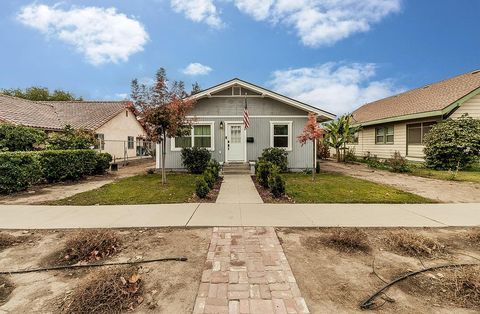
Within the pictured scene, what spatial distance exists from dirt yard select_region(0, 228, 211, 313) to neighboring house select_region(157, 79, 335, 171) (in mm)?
9299

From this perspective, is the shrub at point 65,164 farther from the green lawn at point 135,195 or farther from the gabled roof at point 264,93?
the gabled roof at point 264,93

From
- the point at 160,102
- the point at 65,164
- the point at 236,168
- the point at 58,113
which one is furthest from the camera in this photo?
the point at 58,113

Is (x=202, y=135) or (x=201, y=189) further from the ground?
(x=202, y=135)

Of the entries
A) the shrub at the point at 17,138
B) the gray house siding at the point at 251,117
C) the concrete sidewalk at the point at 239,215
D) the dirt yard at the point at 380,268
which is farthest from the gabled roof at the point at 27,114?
the dirt yard at the point at 380,268

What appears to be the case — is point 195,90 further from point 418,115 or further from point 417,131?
point 417,131

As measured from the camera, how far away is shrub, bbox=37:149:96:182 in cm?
1020

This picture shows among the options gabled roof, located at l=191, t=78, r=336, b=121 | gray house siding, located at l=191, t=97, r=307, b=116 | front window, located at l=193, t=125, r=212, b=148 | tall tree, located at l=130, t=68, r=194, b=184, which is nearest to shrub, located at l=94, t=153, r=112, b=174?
front window, located at l=193, t=125, r=212, b=148

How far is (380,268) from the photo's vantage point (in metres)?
3.41

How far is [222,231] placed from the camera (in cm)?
475

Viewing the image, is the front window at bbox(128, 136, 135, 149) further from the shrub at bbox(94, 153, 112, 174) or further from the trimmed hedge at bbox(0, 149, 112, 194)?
the shrub at bbox(94, 153, 112, 174)

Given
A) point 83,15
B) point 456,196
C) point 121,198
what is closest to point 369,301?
point 121,198

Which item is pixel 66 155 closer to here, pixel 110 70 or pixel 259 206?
pixel 110 70

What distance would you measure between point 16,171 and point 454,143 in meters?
19.4

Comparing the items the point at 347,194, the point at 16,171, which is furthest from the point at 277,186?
the point at 16,171
